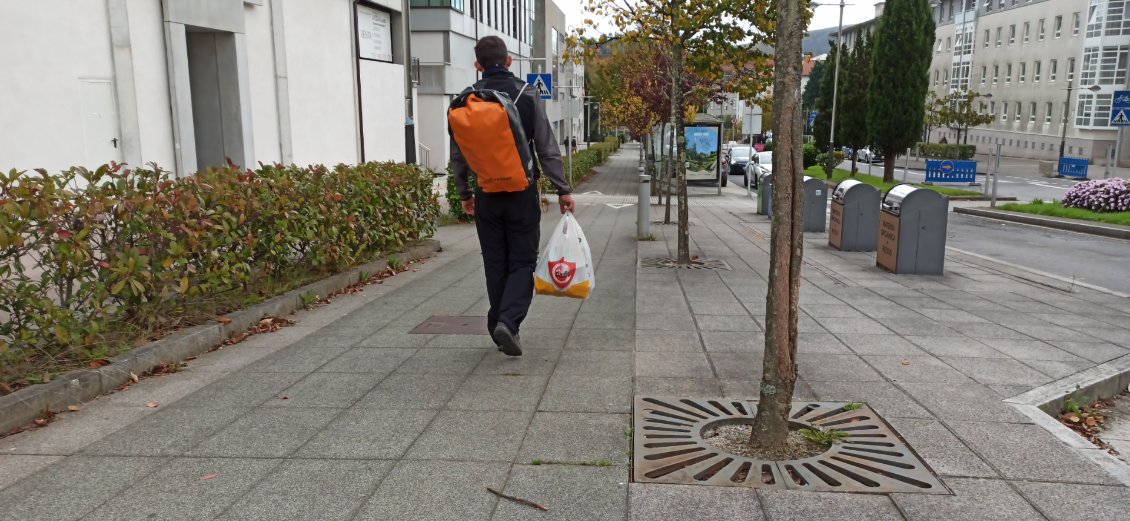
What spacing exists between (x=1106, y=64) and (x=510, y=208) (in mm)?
53854

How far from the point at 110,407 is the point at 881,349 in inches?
186

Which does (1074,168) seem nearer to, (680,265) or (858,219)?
(858,219)

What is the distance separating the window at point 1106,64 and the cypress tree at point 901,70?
23.6m

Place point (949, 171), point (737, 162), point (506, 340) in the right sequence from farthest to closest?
point (737, 162), point (949, 171), point (506, 340)

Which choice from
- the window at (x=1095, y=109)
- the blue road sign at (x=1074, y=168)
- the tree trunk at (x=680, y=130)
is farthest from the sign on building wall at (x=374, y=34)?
the window at (x=1095, y=109)

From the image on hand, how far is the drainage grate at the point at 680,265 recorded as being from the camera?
9547 millimetres

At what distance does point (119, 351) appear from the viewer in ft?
15.5

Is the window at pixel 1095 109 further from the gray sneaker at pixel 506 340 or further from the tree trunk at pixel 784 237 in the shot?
the tree trunk at pixel 784 237

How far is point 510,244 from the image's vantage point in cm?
498

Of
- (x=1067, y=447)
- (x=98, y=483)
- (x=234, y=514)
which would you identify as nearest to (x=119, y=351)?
(x=98, y=483)

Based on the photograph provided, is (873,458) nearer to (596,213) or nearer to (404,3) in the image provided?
(596,213)

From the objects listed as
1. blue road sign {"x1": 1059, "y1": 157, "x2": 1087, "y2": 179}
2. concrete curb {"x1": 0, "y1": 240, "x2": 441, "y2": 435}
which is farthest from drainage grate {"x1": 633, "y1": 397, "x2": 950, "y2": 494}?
blue road sign {"x1": 1059, "y1": 157, "x2": 1087, "y2": 179}

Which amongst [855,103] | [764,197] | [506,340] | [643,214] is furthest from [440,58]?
[506,340]

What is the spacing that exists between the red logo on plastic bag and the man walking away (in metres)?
0.14
